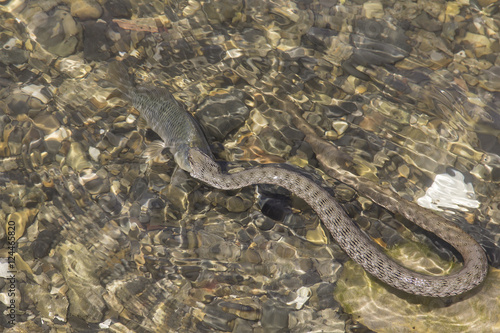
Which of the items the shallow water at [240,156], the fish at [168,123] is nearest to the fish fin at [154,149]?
the fish at [168,123]

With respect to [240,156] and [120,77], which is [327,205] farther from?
[120,77]

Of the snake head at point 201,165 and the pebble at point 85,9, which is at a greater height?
the pebble at point 85,9

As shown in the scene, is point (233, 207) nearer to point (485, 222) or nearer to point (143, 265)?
point (143, 265)

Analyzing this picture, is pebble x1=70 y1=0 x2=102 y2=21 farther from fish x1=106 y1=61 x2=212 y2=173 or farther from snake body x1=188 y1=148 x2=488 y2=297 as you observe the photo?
snake body x1=188 y1=148 x2=488 y2=297

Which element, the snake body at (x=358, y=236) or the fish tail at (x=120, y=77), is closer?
the snake body at (x=358, y=236)

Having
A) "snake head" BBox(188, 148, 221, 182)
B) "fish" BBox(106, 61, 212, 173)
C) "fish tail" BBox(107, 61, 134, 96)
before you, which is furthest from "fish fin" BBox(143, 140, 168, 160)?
"fish tail" BBox(107, 61, 134, 96)

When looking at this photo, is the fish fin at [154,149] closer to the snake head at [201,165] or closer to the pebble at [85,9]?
the snake head at [201,165]
